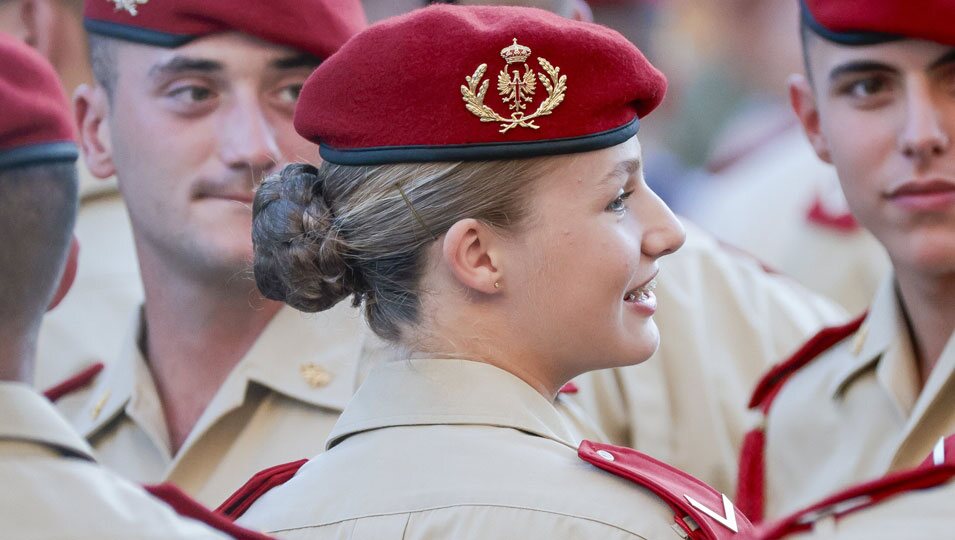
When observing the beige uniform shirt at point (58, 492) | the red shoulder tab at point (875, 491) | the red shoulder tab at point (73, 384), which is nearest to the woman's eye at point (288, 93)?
the red shoulder tab at point (73, 384)

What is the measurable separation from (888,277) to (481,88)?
1.51 meters

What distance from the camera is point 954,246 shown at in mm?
3301

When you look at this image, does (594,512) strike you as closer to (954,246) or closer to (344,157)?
(344,157)

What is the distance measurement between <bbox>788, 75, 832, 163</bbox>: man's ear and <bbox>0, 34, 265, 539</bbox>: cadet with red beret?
182cm

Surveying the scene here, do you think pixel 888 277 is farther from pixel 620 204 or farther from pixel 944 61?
pixel 620 204

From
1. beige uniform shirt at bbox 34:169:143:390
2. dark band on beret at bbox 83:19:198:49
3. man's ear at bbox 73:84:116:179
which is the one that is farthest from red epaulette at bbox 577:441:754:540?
beige uniform shirt at bbox 34:169:143:390

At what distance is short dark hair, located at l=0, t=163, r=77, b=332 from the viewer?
83.3 inches

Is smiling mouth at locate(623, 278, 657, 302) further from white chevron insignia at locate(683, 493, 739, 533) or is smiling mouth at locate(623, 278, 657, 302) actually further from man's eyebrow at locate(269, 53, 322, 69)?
man's eyebrow at locate(269, 53, 322, 69)

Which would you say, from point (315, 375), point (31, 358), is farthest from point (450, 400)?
point (315, 375)

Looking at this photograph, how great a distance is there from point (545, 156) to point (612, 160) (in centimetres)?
11

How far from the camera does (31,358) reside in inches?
83.7

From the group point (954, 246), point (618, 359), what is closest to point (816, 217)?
point (954, 246)

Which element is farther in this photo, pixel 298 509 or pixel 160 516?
pixel 298 509

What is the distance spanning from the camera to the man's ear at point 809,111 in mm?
3650
